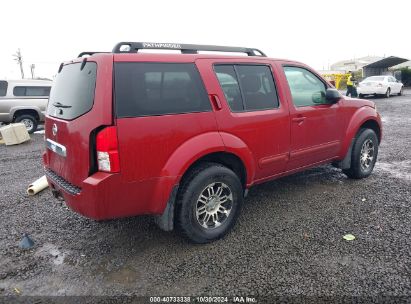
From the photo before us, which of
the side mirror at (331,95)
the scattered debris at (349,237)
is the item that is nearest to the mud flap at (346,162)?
the side mirror at (331,95)

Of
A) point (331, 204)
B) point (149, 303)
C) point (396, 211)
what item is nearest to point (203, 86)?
point (149, 303)

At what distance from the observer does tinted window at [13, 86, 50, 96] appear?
11.7 metres

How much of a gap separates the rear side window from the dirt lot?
55.5 inches

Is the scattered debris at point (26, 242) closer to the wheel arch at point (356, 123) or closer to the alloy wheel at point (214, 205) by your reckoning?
the alloy wheel at point (214, 205)

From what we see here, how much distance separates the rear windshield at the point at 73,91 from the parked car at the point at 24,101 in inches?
363

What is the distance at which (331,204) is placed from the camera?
4.42 m

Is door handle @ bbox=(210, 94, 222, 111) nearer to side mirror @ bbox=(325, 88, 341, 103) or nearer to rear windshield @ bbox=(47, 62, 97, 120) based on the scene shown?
rear windshield @ bbox=(47, 62, 97, 120)

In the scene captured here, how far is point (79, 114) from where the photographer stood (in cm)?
296

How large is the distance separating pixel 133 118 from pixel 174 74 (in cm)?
66

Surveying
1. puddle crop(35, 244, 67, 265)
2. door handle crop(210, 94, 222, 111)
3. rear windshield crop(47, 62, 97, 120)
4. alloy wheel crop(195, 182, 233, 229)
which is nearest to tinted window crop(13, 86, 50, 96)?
rear windshield crop(47, 62, 97, 120)

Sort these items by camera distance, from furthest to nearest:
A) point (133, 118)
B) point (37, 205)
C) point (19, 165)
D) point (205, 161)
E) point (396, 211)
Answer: point (19, 165)
point (37, 205)
point (396, 211)
point (205, 161)
point (133, 118)

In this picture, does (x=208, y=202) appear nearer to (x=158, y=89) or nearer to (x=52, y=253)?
(x=158, y=89)

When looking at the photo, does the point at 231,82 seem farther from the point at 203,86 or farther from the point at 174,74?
the point at 174,74

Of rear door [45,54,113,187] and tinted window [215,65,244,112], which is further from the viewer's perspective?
tinted window [215,65,244,112]
